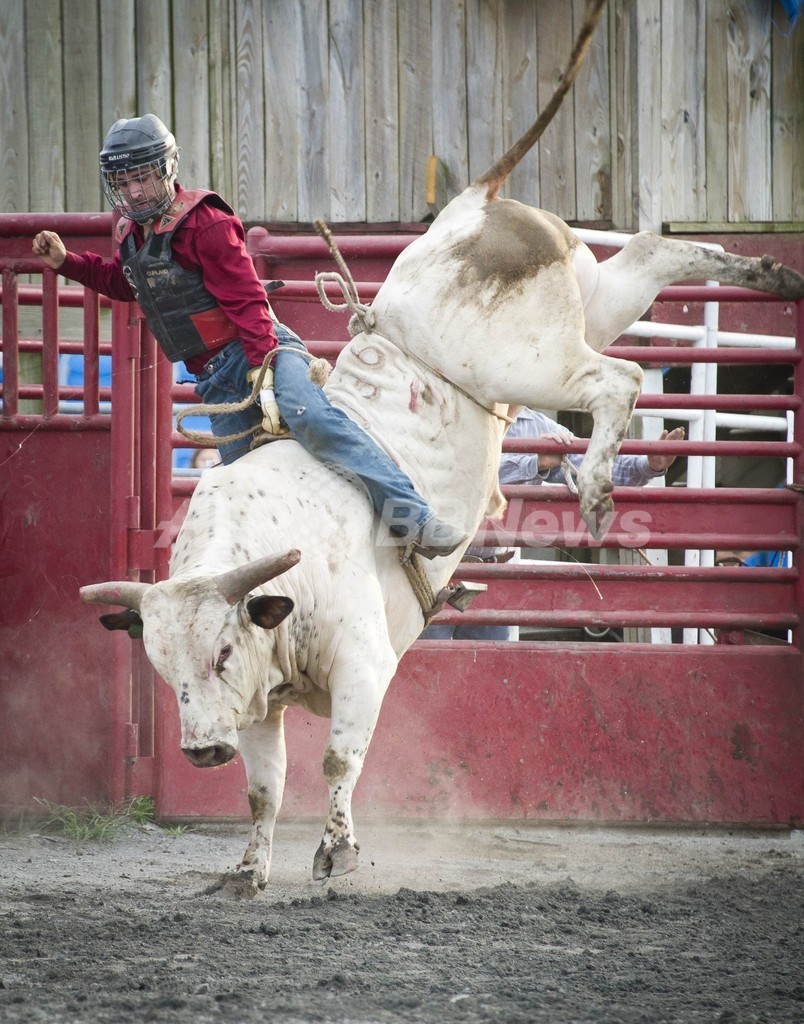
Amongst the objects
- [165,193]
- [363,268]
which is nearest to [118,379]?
[165,193]

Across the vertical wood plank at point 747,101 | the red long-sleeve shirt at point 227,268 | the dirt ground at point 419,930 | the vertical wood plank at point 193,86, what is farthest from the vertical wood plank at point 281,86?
the dirt ground at point 419,930

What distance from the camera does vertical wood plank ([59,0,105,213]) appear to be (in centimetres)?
815

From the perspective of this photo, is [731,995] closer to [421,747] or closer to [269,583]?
[269,583]

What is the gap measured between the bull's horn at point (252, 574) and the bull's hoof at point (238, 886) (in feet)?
3.55

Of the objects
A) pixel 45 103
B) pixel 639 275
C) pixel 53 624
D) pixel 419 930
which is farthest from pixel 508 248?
pixel 45 103

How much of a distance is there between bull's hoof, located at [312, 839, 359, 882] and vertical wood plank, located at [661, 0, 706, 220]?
5297 millimetres

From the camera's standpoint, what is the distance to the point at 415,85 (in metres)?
8.07

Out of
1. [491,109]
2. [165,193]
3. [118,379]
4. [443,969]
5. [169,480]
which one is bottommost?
[443,969]

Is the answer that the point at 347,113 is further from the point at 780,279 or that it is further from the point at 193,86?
the point at 780,279

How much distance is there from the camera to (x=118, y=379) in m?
5.52

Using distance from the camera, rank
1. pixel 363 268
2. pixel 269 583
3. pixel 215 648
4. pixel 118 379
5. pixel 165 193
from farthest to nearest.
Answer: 1. pixel 363 268
2. pixel 118 379
3. pixel 165 193
4. pixel 269 583
5. pixel 215 648

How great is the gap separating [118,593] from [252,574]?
1.44 ft

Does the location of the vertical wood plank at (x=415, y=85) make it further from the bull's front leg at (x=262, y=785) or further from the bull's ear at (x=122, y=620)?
the bull's ear at (x=122, y=620)

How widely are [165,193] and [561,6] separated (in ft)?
15.3
